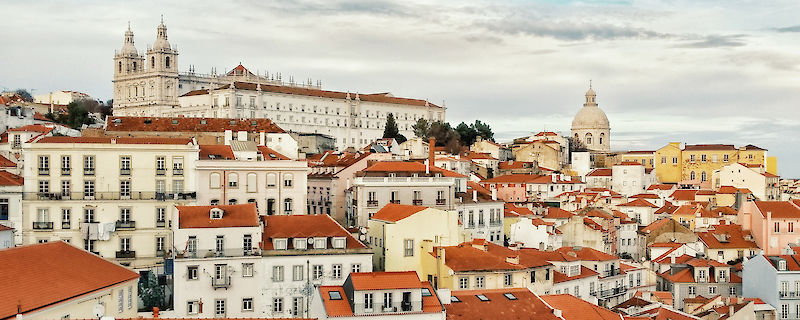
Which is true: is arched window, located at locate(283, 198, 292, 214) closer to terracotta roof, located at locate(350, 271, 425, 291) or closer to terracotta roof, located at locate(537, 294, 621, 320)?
terracotta roof, located at locate(350, 271, 425, 291)

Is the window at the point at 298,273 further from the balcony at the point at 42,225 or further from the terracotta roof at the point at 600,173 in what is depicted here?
the terracotta roof at the point at 600,173

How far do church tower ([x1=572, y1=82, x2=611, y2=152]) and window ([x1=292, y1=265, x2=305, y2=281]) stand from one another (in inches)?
5124

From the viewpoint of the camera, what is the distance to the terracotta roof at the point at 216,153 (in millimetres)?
Result: 56469

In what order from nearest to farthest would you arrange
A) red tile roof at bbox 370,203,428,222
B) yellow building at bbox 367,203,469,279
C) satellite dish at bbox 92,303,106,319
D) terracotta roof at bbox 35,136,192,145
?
satellite dish at bbox 92,303,106,319 < yellow building at bbox 367,203,469,279 < red tile roof at bbox 370,203,428,222 < terracotta roof at bbox 35,136,192,145

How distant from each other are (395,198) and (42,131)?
112 ft

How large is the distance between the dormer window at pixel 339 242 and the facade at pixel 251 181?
11.8m

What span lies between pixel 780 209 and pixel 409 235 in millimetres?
42441

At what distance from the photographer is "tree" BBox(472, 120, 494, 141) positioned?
493 ft

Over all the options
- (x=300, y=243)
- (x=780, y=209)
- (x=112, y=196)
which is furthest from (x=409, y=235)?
(x=780, y=209)

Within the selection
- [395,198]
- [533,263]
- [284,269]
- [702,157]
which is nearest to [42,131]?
[395,198]

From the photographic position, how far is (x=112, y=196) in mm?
51656

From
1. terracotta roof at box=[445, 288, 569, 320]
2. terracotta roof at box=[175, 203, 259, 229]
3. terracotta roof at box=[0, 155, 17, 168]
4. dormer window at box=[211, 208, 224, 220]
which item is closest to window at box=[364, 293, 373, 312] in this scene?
terracotta roof at box=[445, 288, 569, 320]

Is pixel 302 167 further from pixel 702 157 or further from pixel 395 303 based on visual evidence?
pixel 702 157

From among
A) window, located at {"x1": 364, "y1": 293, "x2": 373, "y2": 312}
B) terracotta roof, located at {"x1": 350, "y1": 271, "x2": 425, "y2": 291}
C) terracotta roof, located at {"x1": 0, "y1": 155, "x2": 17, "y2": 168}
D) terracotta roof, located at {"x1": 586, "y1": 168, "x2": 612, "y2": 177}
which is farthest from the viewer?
terracotta roof, located at {"x1": 586, "y1": 168, "x2": 612, "y2": 177}
